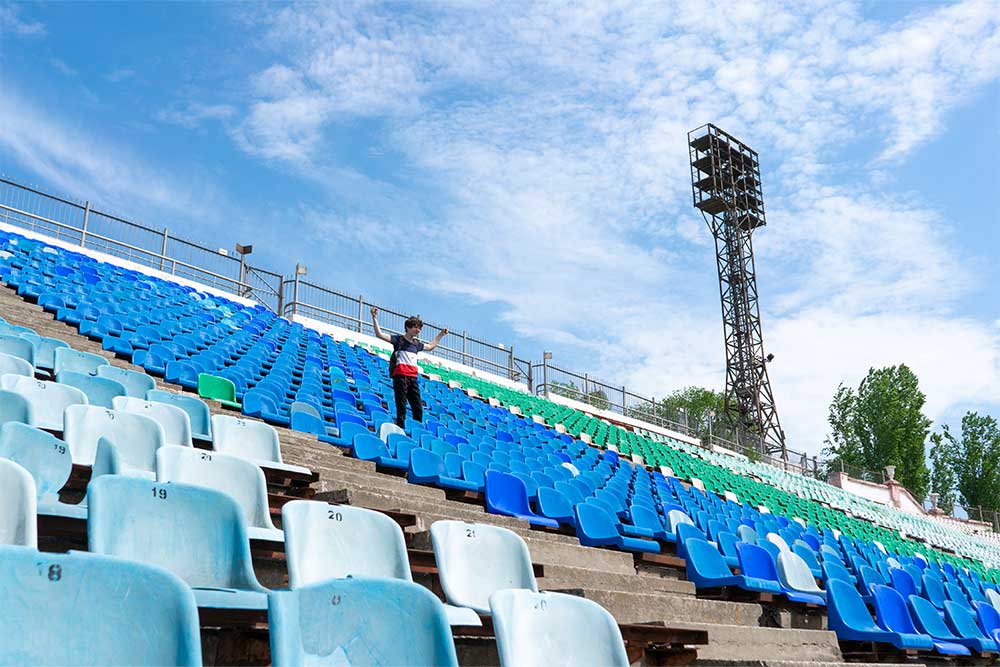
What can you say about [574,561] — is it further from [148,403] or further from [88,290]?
[88,290]

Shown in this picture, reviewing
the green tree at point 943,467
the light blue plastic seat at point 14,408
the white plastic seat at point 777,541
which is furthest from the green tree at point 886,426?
the light blue plastic seat at point 14,408

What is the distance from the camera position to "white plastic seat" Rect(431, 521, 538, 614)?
12.2 feet

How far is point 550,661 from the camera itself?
8.63ft

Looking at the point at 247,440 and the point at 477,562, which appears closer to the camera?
the point at 477,562

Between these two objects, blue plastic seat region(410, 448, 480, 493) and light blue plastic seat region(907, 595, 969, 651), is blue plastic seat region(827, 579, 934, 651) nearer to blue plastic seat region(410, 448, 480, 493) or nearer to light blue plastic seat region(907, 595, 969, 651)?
light blue plastic seat region(907, 595, 969, 651)

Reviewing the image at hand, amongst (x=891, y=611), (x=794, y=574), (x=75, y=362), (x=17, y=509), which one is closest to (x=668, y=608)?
(x=794, y=574)

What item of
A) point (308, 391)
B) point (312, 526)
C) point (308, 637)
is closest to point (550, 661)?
point (308, 637)

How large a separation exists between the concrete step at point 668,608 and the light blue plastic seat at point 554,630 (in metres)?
1.62

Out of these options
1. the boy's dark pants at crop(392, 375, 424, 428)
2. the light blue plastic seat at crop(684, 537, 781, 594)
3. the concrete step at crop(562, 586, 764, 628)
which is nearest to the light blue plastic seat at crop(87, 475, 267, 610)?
the concrete step at crop(562, 586, 764, 628)

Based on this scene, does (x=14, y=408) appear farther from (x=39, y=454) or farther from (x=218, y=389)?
(x=218, y=389)

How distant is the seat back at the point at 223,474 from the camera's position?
13.0ft

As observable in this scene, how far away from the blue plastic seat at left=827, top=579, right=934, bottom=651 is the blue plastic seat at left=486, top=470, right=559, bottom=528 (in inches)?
82.0

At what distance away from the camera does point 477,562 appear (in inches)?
152

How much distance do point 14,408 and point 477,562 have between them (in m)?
2.43
